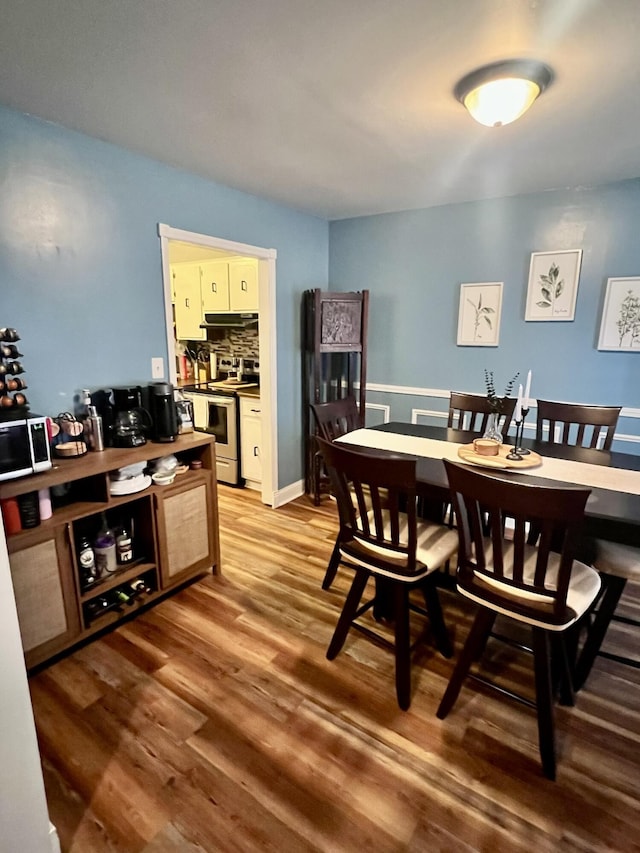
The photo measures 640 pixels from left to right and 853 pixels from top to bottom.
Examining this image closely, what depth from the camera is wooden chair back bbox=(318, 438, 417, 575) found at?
1.54 m

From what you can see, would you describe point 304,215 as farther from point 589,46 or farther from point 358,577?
point 358,577

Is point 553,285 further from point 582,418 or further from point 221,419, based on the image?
point 221,419

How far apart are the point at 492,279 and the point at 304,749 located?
3.22 meters

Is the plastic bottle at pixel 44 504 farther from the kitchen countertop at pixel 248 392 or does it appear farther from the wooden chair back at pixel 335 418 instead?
the kitchen countertop at pixel 248 392

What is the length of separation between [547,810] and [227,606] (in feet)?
5.31

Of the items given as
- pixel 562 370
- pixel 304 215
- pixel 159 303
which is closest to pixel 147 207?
pixel 159 303

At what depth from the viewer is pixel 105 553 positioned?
2207mm

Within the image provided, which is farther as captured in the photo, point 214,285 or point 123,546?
point 214,285

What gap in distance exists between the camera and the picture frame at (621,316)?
285 cm

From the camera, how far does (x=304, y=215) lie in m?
3.68

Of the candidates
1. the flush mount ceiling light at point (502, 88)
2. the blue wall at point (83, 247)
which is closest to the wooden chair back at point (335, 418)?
the blue wall at point (83, 247)

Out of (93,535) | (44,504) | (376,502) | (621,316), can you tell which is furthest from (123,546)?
(621,316)

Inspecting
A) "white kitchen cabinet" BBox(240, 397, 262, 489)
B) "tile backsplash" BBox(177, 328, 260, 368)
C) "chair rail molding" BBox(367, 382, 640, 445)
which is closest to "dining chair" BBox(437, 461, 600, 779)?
"chair rail molding" BBox(367, 382, 640, 445)

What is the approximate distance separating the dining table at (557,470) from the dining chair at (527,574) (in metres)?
0.23
